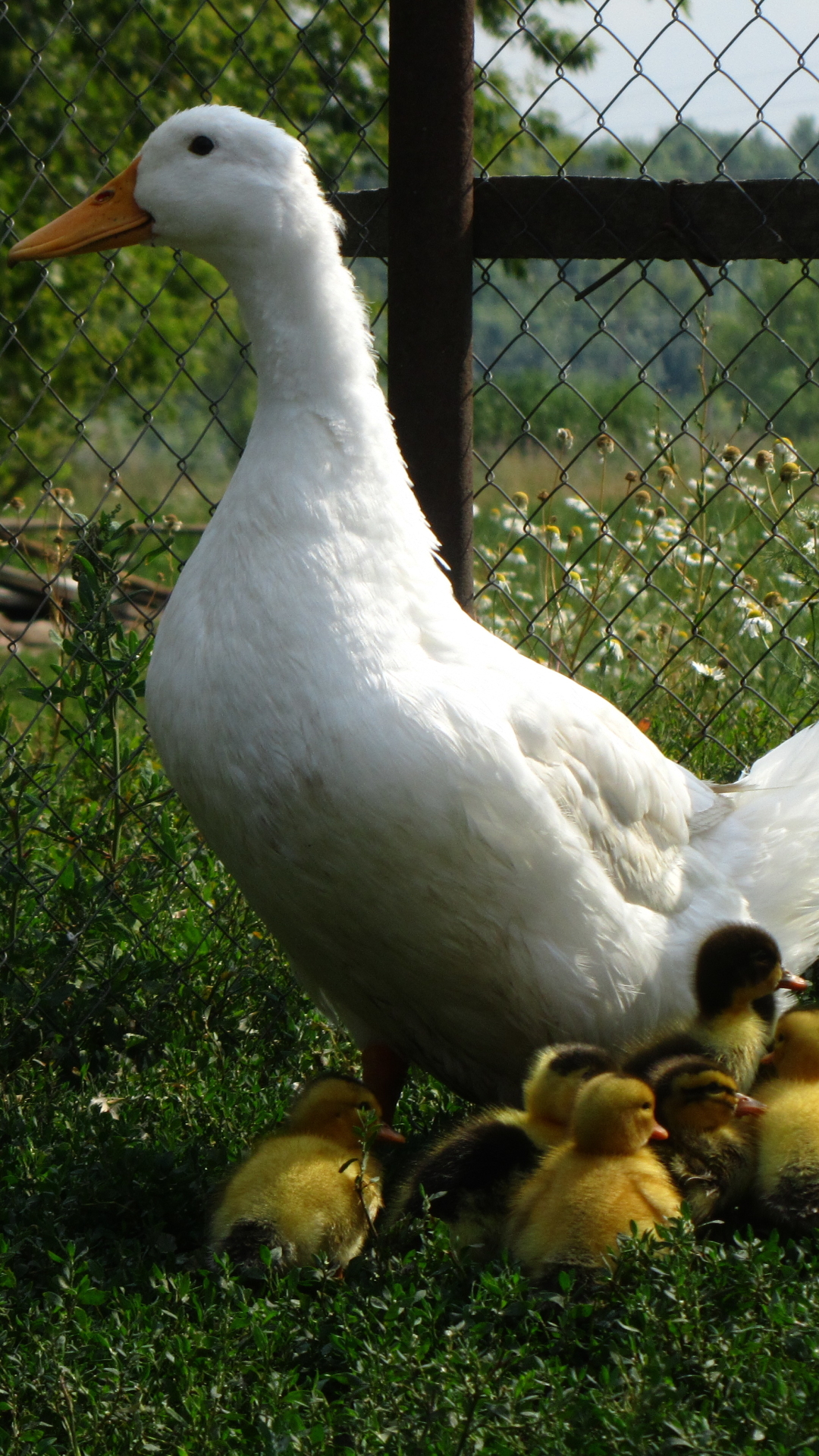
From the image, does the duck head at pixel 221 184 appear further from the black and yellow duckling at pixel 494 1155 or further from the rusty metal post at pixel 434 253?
the black and yellow duckling at pixel 494 1155

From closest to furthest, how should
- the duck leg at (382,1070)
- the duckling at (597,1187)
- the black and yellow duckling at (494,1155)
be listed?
1. the duckling at (597,1187)
2. the black and yellow duckling at (494,1155)
3. the duck leg at (382,1070)

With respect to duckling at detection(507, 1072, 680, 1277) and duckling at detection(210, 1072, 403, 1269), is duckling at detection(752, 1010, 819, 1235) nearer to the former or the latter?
duckling at detection(507, 1072, 680, 1277)

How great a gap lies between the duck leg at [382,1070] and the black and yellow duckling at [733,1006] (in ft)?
2.01

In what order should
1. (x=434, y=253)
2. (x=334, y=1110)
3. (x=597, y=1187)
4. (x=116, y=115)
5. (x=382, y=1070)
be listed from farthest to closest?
(x=116, y=115) → (x=434, y=253) → (x=382, y=1070) → (x=334, y=1110) → (x=597, y=1187)

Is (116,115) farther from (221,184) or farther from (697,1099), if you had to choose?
(697,1099)

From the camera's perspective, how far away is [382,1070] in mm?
3434

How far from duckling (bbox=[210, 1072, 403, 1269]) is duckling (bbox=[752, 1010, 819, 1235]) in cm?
75

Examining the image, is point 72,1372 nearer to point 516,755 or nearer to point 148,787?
point 516,755

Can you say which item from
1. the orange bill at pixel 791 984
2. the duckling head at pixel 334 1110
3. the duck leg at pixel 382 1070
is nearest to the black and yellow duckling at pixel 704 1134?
the orange bill at pixel 791 984

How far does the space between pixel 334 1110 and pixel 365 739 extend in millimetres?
853

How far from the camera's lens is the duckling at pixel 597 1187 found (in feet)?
8.58

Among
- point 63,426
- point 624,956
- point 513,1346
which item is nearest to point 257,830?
point 624,956

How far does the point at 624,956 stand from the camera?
3.15 m

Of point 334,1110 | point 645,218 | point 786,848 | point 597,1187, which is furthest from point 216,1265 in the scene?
point 645,218
